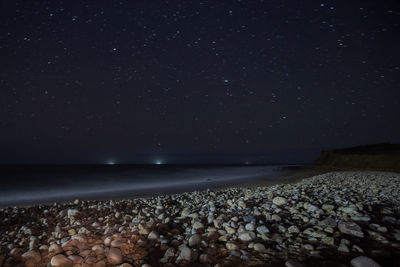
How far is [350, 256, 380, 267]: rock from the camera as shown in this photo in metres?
2.16

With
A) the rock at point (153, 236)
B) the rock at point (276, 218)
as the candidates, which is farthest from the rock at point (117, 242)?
the rock at point (276, 218)

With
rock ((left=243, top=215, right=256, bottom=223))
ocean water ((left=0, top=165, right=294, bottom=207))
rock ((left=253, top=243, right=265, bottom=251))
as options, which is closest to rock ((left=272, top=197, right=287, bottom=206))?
rock ((left=243, top=215, right=256, bottom=223))

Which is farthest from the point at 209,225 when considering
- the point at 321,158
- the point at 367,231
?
Result: the point at 321,158

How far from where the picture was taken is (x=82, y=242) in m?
3.22

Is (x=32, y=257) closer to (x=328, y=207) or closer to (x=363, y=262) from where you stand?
(x=363, y=262)

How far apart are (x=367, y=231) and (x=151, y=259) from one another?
279 cm

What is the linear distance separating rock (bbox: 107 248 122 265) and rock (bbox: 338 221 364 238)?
2.83m

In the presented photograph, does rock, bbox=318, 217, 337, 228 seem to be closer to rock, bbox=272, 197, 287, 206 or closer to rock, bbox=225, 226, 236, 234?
rock, bbox=272, 197, 287, 206

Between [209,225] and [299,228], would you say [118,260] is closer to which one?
[209,225]

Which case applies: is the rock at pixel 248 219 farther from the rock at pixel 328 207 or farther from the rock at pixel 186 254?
the rock at pixel 328 207

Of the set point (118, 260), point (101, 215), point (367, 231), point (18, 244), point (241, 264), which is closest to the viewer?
point (241, 264)

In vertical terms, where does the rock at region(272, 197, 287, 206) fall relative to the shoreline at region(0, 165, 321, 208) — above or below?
above

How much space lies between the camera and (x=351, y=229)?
302 centimetres

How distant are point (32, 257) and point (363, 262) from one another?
12.2ft
